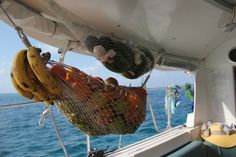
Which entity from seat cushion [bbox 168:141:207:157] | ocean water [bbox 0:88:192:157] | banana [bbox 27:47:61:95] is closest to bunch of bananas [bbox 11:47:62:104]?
banana [bbox 27:47:61:95]

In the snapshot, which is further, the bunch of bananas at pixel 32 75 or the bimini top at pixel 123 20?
the bimini top at pixel 123 20

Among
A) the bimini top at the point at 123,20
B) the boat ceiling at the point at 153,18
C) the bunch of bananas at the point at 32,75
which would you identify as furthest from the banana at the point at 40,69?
the boat ceiling at the point at 153,18

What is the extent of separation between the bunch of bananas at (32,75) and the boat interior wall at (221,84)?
8.01 ft

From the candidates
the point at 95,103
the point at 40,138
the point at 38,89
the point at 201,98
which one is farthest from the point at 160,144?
the point at 40,138

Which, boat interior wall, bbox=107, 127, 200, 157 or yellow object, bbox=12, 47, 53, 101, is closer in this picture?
yellow object, bbox=12, 47, 53, 101

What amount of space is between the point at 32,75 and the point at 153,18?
0.98 meters

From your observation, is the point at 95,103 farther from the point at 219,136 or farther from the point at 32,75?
the point at 219,136

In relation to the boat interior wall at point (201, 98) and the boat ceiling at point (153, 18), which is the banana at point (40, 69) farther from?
the boat interior wall at point (201, 98)

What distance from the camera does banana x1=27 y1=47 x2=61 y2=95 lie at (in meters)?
0.98

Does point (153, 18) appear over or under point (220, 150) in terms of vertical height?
over

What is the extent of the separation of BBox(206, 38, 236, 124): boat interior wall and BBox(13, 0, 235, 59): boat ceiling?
618 mm

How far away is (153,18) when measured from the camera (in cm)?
179

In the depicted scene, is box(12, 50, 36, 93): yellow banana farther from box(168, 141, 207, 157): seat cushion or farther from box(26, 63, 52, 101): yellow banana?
box(168, 141, 207, 157): seat cushion

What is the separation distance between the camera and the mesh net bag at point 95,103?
1098 mm
